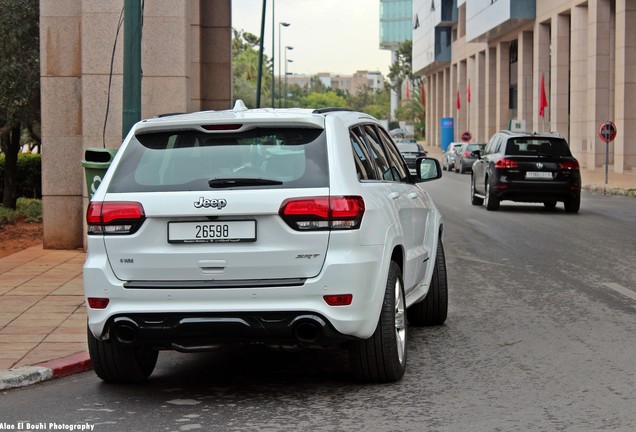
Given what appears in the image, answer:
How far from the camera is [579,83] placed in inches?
2042

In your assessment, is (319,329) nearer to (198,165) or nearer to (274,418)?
(274,418)

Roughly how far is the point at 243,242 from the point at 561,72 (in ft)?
170

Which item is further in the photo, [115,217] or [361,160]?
[361,160]

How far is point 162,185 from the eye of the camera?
21.9 ft

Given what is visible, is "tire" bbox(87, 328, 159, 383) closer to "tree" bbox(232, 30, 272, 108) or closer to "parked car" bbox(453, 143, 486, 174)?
"parked car" bbox(453, 143, 486, 174)

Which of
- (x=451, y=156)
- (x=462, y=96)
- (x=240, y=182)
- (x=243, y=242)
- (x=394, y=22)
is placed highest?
(x=394, y=22)

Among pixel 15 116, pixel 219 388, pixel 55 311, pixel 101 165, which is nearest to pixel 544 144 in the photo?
pixel 15 116

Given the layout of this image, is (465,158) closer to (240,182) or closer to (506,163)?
(506,163)

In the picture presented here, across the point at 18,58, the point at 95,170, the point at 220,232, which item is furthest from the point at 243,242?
the point at 18,58

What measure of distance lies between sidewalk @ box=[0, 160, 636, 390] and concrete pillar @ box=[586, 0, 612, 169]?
120 feet

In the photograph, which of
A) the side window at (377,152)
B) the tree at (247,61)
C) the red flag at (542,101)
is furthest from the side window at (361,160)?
the tree at (247,61)

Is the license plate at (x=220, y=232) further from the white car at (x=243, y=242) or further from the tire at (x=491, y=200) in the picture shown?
the tire at (x=491, y=200)

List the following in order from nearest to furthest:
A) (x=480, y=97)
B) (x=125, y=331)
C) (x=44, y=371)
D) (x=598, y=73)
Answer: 1. (x=125, y=331)
2. (x=44, y=371)
3. (x=598, y=73)
4. (x=480, y=97)

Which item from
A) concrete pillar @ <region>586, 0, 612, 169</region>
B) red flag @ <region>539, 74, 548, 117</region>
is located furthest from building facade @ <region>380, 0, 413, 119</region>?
concrete pillar @ <region>586, 0, 612, 169</region>
